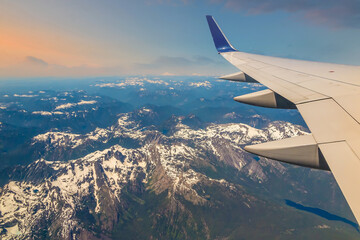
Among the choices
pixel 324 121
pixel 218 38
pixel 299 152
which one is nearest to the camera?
pixel 299 152

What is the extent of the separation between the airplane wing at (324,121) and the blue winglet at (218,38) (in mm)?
11890

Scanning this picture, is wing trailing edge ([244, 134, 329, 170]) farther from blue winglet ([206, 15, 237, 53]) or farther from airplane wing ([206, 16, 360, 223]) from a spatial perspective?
blue winglet ([206, 15, 237, 53])

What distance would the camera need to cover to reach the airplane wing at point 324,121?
17.0 feet

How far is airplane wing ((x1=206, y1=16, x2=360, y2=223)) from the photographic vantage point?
203 inches

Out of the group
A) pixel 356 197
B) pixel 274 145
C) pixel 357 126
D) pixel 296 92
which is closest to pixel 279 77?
pixel 296 92

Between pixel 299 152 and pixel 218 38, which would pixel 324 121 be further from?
pixel 218 38

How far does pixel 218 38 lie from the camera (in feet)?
79.8

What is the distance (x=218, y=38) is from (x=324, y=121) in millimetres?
21207

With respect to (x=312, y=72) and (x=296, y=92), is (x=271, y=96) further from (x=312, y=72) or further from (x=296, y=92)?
(x=312, y=72)

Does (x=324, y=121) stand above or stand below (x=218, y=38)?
below

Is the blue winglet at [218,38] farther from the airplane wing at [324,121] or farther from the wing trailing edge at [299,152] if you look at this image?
the wing trailing edge at [299,152]

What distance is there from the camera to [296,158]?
21.9 ft

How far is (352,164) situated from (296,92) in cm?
726

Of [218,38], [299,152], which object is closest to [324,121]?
[299,152]
